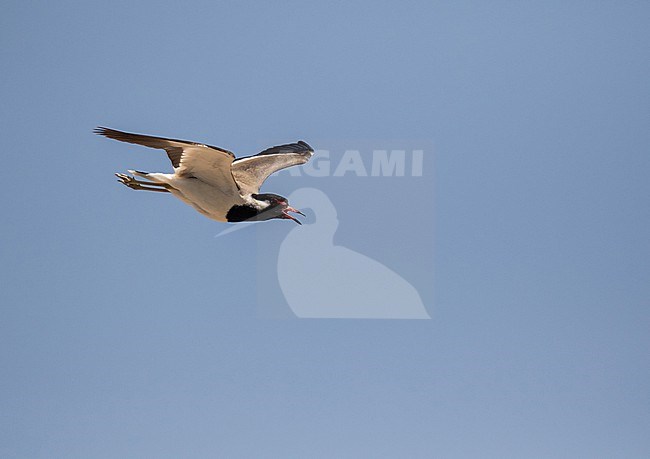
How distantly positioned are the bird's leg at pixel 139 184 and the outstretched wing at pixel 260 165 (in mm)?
446

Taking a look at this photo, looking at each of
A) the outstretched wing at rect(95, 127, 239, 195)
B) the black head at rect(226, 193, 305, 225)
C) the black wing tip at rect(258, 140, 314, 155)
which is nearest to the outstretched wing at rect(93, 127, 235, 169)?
the outstretched wing at rect(95, 127, 239, 195)

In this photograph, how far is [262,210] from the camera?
522cm

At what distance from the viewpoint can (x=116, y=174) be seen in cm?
516

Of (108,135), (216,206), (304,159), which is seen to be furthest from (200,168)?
(304,159)

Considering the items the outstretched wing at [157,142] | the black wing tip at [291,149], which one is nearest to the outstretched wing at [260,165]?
the black wing tip at [291,149]

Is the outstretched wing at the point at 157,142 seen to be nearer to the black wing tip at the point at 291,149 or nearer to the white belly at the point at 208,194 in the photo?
the white belly at the point at 208,194

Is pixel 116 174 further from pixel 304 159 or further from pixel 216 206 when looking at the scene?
pixel 304 159

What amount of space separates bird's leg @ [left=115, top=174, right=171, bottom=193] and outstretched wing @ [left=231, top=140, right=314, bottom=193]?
17.6 inches

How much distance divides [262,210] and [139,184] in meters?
0.67

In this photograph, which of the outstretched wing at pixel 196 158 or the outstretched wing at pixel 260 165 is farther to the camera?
the outstretched wing at pixel 260 165

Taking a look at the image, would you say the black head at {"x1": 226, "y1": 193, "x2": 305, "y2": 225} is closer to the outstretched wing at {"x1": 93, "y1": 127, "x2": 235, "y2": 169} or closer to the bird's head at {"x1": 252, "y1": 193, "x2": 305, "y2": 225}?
the bird's head at {"x1": 252, "y1": 193, "x2": 305, "y2": 225}

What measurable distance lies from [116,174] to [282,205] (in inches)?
34.9

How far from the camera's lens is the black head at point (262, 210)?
518 centimetres

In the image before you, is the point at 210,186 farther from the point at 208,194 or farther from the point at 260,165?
the point at 260,165
